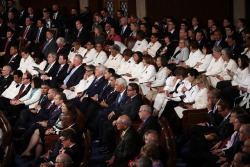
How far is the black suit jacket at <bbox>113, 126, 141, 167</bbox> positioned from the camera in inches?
224

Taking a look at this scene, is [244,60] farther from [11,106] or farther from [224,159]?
[11,106]

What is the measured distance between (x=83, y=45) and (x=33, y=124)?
468 cm

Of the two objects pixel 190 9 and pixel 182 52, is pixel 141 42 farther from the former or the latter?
pixel 190 9

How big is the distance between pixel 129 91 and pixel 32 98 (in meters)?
1.99

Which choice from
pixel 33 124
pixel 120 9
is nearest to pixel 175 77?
pixel 33 124

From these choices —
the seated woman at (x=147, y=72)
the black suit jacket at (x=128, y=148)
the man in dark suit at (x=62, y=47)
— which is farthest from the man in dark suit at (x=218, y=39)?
the black suit jacket at (x=128, y=148)

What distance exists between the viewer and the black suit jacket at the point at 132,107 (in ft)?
22.2

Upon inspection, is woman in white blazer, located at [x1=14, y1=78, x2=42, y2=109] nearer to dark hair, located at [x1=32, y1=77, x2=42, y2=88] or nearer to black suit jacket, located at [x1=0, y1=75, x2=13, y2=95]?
dark hair, located at [x1=32, y1=77, x2=42, y2=88]

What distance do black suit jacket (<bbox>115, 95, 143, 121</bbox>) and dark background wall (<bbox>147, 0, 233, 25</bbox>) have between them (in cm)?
548

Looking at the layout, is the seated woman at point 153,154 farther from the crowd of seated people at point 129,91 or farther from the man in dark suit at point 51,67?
the man in dark suit at point 51,67

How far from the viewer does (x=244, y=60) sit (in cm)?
759

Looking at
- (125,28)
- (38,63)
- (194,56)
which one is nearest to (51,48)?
(38,63)

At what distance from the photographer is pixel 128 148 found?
571 centimetres

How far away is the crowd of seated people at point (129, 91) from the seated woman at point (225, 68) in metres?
0.02
